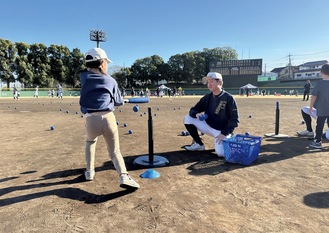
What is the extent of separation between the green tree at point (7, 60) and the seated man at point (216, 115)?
56.1 meters

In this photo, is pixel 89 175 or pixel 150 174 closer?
pixel 89 175

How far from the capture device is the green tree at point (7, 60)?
162 ft

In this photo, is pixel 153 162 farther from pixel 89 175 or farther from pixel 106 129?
pixel 106 129

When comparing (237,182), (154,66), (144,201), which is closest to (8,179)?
(144,201)

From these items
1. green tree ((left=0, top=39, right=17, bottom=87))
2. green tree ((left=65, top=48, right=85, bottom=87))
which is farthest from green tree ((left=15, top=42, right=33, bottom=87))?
green tree ((left=65, top=48, right=85, bottom=87))

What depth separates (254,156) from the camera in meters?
4.85

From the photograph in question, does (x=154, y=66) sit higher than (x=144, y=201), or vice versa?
(x=154, y=66)

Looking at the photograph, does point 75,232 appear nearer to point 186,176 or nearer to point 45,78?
point 186,176

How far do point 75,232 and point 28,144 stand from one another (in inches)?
193

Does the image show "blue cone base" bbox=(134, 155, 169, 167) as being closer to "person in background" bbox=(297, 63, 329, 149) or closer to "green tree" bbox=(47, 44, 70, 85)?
"person in background" bbox=(297, 63, 329, 149)

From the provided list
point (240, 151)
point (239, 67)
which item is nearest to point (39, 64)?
point (239, 67)

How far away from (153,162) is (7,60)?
57723 millimetres

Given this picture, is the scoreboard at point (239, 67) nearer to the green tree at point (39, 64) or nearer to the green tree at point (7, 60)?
the green tree at point (39, 64)

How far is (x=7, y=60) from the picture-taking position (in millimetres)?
50531
